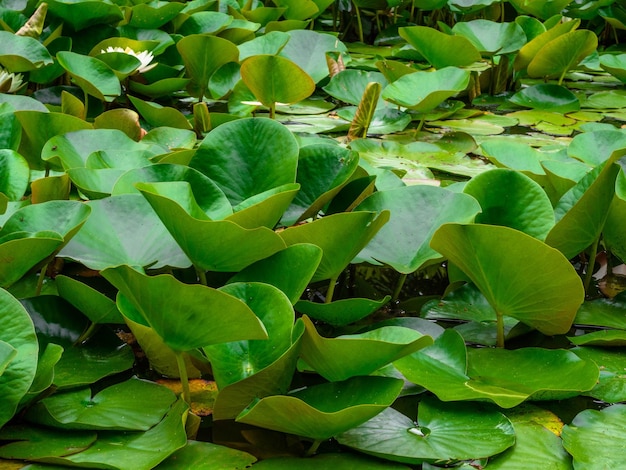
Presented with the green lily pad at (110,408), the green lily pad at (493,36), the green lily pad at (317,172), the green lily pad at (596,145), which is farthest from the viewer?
the green lily pad at (493,36)

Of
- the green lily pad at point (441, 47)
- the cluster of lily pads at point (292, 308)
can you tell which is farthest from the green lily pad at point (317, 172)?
the green lily pad at point (441, 47)

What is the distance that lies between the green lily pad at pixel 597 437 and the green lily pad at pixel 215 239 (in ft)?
1.37

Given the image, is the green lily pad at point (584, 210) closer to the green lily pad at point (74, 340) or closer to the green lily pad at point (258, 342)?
the green lily pad at point (258, 342)

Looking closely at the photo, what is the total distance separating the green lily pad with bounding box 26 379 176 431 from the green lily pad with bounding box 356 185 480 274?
14.9 inches

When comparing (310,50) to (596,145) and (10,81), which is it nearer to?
(10,81)

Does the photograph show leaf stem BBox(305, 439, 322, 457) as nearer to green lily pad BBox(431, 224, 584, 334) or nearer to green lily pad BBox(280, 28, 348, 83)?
green lily pad BBox(431, 224, 584, 334)

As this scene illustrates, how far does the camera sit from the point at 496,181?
1164 mm

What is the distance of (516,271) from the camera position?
1024 millimetres

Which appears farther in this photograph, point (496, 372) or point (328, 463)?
point (496, 372)

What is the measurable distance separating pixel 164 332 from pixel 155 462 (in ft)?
0.45

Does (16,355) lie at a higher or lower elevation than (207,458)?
higher

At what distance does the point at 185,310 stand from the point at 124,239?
1.05 feet

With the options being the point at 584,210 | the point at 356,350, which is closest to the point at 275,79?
the point at 584,210

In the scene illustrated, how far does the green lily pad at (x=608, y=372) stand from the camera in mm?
1014
